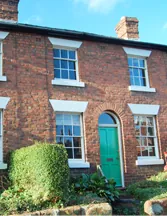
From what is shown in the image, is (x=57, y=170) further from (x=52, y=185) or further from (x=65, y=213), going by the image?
(x=65, y=213)

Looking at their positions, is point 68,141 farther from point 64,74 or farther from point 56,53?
point 56,53

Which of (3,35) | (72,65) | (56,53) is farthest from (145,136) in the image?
(3,35)

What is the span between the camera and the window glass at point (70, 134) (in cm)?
1186

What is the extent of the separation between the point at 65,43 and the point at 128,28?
4.05 metres

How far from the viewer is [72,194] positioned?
9562 millimetres

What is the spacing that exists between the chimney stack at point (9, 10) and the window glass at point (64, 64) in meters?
2.26

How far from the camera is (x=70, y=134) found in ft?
39.4

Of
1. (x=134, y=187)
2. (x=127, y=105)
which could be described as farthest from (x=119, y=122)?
(x=134, y=187)

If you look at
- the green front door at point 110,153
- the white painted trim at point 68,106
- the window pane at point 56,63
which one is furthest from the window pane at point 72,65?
the green front door at point 110,153

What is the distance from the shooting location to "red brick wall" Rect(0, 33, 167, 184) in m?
11.4

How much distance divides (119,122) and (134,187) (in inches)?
107

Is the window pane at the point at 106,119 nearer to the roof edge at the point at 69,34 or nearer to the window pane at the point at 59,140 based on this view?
the window pane at the point at 59,140

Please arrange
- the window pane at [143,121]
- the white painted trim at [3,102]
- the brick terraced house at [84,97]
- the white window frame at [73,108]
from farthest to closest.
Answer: the window pane at [143,121], the white window frame at [73,108], the brick terraced house at [84,97], the white painted trim at [3,102]

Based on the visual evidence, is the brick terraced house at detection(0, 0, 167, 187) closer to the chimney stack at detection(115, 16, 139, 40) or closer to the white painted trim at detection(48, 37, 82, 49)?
the white painted trim at detection(48, 37, 82, 49)
